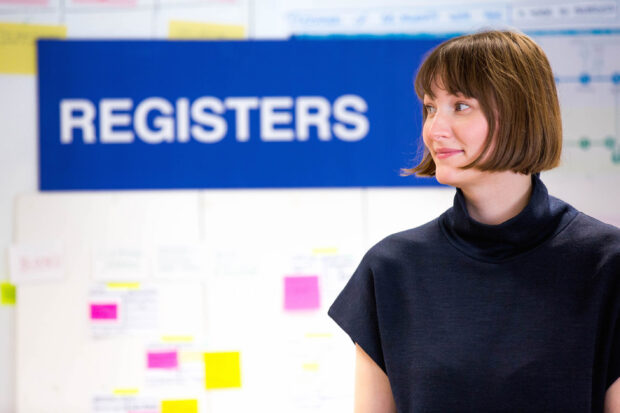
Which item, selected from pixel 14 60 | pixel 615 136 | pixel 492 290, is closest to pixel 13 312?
pixel 14 60

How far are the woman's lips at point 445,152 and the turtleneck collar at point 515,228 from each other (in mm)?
74

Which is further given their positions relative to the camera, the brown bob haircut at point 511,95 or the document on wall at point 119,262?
the document on wall at point 119,262

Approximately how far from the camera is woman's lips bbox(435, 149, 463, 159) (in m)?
0.87

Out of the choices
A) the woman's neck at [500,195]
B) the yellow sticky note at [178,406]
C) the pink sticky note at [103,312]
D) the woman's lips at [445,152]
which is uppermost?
the woman's lips at [445,152]

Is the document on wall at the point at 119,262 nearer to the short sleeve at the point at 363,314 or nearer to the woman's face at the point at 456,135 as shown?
the short sleeve at the point at 363,314

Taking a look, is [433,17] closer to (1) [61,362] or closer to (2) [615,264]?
(2) [615,264]

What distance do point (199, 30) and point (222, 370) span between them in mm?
1056

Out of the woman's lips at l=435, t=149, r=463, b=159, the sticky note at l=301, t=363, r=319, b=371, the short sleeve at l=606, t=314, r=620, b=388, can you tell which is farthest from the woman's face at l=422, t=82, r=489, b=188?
the sticky note at l=301, t=363, r=319, b=371

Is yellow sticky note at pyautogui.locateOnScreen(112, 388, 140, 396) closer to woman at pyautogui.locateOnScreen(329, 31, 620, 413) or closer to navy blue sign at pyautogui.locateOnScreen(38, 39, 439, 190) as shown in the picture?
navy blue sign at pyautogui.locateOnScreen(38, 39, 439, 190)

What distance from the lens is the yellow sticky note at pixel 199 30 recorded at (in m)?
1.93

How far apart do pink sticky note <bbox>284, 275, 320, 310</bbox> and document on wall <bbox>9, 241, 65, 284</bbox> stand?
69 cm

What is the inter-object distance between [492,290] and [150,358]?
1310mm

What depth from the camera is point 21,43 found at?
75.5 inches

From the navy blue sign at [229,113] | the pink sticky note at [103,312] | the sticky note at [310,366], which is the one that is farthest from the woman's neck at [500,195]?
the pink sticky note at [103,312]
